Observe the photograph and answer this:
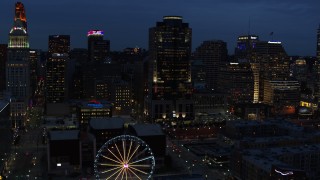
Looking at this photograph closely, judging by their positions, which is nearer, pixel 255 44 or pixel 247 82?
pixel 247 82

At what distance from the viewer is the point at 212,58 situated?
595 feet

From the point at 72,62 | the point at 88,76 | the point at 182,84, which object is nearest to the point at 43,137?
the point at 182,84

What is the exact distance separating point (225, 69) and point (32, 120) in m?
67.0

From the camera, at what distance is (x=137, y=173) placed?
64312 mm

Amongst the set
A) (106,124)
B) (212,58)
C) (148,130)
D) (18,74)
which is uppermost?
(212,58)

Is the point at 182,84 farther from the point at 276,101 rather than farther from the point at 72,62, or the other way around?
the point at 72,62

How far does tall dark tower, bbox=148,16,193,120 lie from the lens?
117m

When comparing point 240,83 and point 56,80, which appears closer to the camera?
point 240,83

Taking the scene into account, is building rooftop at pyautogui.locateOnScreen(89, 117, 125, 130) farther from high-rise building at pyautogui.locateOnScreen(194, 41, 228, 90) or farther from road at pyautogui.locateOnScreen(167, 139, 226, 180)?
high-rise building at pyautogui.locateOnScreen(194, 41, 228, 90)

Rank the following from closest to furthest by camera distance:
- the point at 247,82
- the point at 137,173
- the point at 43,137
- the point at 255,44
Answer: the point at 137,173 < the point at 43,137 < the point at 247,82 < the point at 255,44

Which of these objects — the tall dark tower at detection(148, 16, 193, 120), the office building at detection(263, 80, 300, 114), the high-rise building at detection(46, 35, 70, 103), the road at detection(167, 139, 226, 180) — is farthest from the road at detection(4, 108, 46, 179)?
the office building at detection(263, 80, 300, 114)

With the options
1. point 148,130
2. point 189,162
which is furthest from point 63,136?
point 189,162

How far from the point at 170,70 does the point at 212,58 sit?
219 ft

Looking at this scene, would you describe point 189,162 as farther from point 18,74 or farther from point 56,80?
point 56,80
